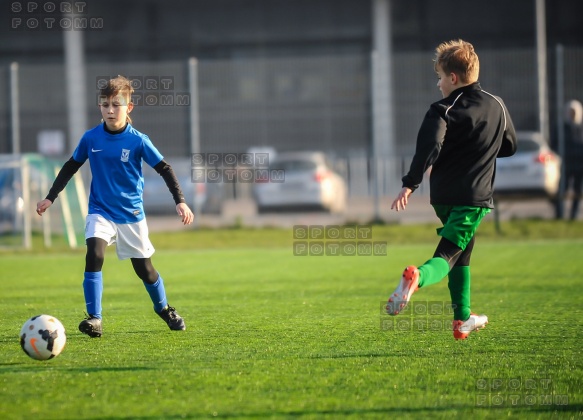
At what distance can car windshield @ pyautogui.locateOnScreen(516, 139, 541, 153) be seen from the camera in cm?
1849

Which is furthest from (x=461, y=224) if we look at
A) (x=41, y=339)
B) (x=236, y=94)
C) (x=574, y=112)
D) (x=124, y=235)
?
(x=236, y=94)

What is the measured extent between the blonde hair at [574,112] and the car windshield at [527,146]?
1.14 meters

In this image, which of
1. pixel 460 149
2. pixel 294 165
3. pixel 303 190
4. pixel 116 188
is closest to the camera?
pixel 460 149

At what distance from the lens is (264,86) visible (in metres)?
30.9

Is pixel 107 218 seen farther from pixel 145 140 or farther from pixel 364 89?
pixel 364 89

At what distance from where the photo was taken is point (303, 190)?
19500mm

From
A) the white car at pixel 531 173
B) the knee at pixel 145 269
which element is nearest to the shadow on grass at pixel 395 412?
the knee at pixel 145 269

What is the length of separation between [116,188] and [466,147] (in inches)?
95.4

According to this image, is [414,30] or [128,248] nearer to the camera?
[128,248]

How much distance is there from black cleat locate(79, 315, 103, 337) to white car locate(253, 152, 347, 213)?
12.6 metres

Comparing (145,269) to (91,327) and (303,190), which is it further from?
(303,190)

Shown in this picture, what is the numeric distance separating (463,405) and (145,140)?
325 centimetres

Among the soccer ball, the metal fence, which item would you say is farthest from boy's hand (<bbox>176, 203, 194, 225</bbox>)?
the metal fence

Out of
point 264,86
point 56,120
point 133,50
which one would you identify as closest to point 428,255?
point 264,86
